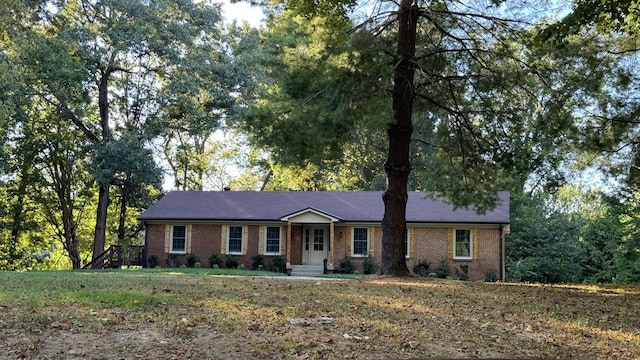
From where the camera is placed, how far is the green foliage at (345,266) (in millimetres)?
25531

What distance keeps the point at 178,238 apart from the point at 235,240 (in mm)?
2890

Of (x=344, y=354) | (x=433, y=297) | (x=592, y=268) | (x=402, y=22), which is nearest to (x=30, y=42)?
(x=402, y=22)

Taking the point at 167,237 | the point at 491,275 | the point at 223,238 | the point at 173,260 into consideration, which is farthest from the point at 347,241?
the point at 167,237

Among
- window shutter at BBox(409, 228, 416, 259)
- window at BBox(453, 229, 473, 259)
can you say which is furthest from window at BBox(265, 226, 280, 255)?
window at BBox(453, 229, 473, 259)

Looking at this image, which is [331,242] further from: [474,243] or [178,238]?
[178,238]

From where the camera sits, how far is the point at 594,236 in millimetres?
32031

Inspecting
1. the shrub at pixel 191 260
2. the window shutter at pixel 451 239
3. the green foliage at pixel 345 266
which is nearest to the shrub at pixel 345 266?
the green foliage at pixel 345 266

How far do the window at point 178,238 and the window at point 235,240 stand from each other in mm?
2249

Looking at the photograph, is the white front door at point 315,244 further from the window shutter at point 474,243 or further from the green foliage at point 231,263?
the window shutter at point 474,243

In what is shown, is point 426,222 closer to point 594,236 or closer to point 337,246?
point 337,246

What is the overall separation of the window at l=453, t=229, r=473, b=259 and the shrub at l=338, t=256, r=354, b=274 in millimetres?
4783

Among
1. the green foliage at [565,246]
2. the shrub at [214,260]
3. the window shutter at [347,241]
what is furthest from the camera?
the green foliage at [565,246]

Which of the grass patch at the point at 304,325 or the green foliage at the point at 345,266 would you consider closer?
the grass patch at the point at 304,325

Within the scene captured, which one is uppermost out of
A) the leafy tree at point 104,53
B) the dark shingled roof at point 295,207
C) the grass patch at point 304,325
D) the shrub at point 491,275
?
the leafy tree at point 104,53
